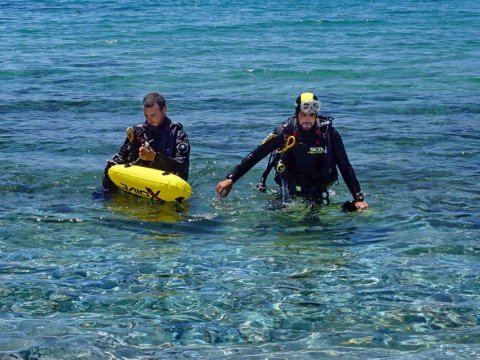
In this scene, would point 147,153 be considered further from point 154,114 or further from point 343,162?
point 343,162

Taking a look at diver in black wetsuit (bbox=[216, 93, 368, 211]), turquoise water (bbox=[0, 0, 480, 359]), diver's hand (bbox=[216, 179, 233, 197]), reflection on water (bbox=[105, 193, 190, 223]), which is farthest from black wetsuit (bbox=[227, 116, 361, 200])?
reflection on water (bbox=[105, 193, 190, 223])

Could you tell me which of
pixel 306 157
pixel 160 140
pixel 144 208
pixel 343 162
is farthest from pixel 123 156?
pixel 343 162

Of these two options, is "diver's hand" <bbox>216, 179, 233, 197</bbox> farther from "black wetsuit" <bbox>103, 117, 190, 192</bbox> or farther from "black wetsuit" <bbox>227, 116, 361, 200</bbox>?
"black wetsuit" <bbox>103, 117, 190, 192</bbox>

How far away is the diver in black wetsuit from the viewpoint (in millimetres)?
9570

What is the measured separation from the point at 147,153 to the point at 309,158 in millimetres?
1874

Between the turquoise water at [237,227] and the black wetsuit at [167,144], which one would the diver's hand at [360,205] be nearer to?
the turquoise water at [237,227]

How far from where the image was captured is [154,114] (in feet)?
33.1

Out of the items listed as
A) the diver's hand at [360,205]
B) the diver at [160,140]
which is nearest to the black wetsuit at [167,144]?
the diver at [160,140]

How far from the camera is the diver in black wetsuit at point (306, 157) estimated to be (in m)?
9.57

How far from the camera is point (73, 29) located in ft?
114

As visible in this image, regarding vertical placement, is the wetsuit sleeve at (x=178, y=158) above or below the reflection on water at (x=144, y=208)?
above

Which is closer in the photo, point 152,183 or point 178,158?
point 152,183

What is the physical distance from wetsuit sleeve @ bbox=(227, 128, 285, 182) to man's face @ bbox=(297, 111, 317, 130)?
0.26 meters

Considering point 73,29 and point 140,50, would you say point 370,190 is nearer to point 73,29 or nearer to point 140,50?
point 140,50
